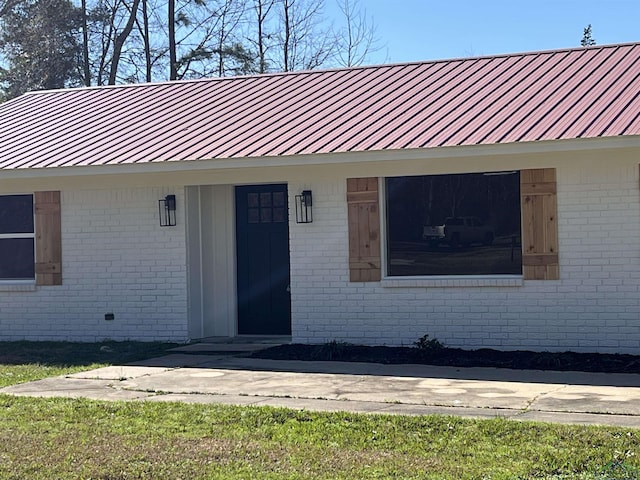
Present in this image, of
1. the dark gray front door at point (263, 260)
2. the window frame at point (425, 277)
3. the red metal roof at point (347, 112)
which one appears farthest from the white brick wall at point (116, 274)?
the window frame at point (425, 277)

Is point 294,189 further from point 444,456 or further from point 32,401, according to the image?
point 444,456

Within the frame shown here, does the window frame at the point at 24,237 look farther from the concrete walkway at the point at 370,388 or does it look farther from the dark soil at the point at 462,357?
the dark soil at the point at 462,357

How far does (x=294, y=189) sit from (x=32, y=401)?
521cm

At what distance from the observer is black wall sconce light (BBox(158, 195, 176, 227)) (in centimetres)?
1402

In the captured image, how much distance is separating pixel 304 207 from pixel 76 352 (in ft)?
11.7

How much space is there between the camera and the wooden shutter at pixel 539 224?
11.9 m

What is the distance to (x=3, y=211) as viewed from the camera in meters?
15.0

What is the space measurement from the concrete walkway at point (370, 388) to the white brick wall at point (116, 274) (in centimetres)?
235

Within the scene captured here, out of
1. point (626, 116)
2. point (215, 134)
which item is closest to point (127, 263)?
point (215, 134)

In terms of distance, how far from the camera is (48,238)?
14.5 meters

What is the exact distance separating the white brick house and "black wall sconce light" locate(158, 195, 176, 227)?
0.19ft

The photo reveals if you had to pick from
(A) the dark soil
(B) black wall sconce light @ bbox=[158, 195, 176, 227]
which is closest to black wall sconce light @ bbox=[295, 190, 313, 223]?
(A) the dark soil

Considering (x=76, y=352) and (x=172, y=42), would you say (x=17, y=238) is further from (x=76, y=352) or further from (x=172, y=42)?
(x=172, y=42)

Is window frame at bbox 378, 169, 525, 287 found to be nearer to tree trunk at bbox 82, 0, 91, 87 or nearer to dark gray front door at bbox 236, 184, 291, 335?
dark gray front door at bbox 236, 184, 291, 335
